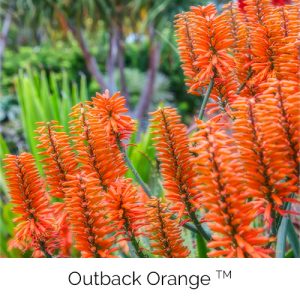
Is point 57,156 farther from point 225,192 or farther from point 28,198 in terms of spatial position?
point 225,192

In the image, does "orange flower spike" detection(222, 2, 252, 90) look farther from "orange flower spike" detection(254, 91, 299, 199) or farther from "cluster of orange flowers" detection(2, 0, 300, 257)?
"orange flower spike" detection(254, 91, 299, 199)

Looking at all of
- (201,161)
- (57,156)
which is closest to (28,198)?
(57,156)

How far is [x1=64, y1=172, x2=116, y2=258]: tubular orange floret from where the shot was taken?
0.44m

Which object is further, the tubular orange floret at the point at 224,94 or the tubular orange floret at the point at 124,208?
the tubular orange floret at the point at 224,94

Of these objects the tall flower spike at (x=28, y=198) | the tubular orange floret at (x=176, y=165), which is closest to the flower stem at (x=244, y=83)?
the tubular orange floret at (x=176, y=165)

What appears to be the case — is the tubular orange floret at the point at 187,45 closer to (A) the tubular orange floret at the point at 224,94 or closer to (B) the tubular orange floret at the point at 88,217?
(A) the tubular orange floret at the point at 224,94

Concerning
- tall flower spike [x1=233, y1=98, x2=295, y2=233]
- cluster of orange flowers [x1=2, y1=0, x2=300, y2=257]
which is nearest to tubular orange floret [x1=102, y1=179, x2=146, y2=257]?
cluster of orange flowers [x1=2, y1=0, x2=300, y2=257]

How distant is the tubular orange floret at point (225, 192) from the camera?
387 mm

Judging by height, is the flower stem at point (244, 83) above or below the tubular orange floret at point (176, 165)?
above

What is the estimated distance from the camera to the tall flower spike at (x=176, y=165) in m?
0.49

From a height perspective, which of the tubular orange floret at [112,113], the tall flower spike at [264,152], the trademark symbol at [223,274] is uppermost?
the tubular orange floret at [112,113]

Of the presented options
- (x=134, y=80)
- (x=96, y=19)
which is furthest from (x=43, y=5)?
(x=134, y=80)

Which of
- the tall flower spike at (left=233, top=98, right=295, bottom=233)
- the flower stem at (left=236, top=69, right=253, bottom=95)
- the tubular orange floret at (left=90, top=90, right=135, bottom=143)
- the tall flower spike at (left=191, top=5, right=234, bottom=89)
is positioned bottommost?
the tall flower spike at (left=233, top=98, right=295, bottom=233)

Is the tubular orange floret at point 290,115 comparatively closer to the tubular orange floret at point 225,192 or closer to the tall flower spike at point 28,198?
the tubular orange floret at point 225,192
